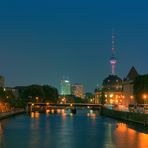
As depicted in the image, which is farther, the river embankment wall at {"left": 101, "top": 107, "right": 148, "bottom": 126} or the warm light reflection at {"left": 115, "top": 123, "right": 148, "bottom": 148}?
the river embankment wall at {"left": 101, "top": 107, "right": 148, "bottom": 126}

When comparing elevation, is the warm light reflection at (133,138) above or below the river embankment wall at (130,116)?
below

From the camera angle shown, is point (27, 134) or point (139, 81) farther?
point (139, 81)

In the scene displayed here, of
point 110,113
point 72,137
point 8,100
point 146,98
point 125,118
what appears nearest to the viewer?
point 72,137

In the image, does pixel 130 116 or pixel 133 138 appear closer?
pixel 133 138

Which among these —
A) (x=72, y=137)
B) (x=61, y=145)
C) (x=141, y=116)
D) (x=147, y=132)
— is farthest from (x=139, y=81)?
(x=61, y=145)

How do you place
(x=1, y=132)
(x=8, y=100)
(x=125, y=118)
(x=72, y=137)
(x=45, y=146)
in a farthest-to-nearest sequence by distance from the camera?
1. (x=8, y=100)
2. (x=125, y=118)
3. (x=1, y=132)
4. (x=72, y=137)
5. (x=45, y=146)

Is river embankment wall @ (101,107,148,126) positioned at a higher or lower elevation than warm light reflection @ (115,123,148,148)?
higher

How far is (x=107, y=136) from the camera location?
262 ft

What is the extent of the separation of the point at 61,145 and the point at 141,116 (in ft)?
132

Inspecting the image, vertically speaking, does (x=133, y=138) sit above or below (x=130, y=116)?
below

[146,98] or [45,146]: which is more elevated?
[146,98]

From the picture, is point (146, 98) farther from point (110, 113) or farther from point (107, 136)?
point (107, 136)

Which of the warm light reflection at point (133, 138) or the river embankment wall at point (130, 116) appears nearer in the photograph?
the warm light reflection at point (133, 138)

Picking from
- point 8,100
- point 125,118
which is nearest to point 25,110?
point 8,100
